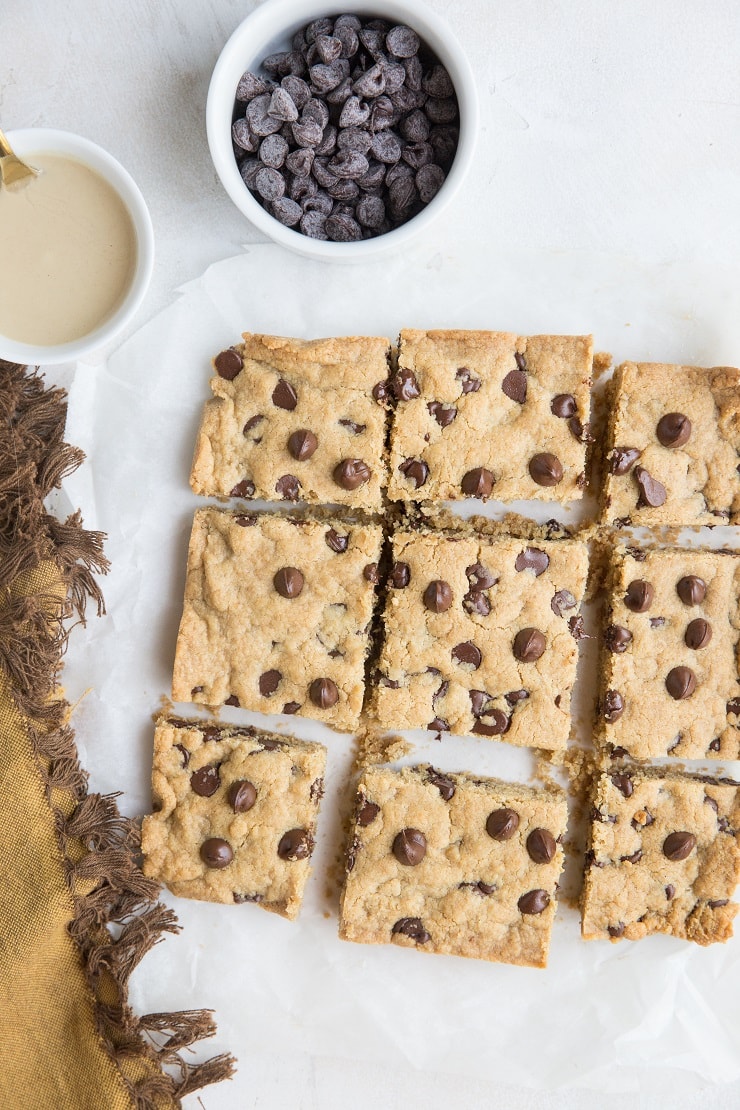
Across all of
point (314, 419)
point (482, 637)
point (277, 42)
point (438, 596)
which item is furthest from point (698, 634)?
point (277, 42)

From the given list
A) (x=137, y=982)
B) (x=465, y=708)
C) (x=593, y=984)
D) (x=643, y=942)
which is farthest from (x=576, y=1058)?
(x=137, y=982)

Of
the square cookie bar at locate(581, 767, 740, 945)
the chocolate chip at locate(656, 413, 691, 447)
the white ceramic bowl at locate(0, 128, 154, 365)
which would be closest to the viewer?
the white ceramic bowl at locate(0, 128, 154, 365)

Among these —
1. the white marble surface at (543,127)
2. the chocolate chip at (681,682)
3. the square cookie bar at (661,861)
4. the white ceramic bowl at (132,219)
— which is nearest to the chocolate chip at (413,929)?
the square cookie bar at (661,861)

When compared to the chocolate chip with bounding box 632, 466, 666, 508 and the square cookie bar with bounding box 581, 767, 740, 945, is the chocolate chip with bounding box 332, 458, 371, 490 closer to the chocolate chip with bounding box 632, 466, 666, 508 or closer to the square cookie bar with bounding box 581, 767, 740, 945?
the chocolate chip with bounding box 632, 466, 666, 508

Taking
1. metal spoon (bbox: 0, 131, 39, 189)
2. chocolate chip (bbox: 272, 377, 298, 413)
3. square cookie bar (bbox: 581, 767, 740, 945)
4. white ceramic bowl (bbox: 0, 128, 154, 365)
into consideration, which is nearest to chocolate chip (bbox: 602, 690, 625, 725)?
square cookie bar (bbox: 581, 767, 740, 945)

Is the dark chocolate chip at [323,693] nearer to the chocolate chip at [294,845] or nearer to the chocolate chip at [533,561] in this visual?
the chocolate chip at [294,845]

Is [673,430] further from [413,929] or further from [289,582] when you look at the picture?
[413,929]
